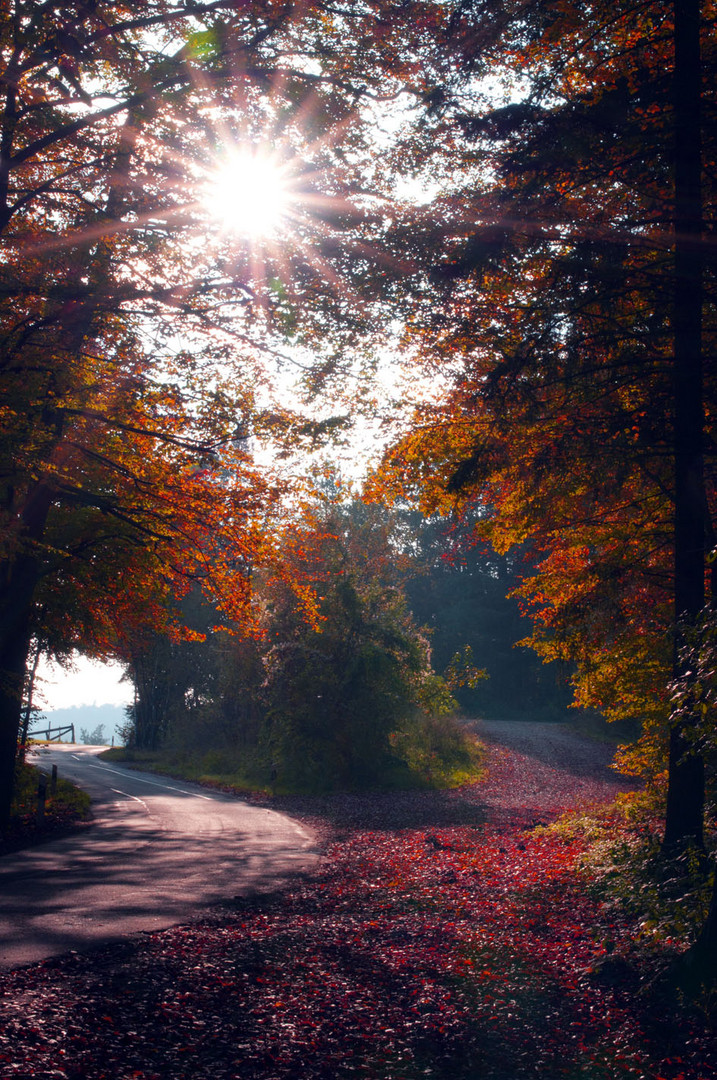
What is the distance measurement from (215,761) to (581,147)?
2986cm

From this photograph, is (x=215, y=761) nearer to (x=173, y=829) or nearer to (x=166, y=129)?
(x=173, y=829)

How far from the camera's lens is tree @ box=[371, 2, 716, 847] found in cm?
938

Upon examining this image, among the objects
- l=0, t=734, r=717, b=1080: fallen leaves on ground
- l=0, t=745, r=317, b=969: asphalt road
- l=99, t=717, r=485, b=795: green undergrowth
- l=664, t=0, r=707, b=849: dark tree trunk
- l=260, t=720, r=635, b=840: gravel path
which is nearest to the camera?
l=0, t=734, r=717, b=1080: fallen leaves on ground

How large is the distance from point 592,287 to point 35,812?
15.4 metres

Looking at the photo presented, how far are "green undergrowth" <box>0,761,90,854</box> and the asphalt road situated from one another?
0.51 meters

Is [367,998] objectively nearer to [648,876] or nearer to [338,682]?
[648,876]

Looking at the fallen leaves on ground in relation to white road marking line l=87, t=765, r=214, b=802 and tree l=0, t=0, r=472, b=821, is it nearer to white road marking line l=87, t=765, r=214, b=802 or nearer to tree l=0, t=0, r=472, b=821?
tree l=0, t=0, r=472, b=821

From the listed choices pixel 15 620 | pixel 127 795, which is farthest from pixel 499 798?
pixel 15 620

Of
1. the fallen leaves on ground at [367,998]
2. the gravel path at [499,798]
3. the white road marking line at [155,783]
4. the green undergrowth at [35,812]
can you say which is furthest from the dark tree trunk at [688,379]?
the white road marking line at [155,783]

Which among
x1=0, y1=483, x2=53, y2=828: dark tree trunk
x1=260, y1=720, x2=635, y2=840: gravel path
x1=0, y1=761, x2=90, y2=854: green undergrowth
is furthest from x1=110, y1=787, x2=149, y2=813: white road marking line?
x1=0, y1=483, x2=53, y2=828: dark tree trunk

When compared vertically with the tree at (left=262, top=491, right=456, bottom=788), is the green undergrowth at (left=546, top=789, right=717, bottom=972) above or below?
below

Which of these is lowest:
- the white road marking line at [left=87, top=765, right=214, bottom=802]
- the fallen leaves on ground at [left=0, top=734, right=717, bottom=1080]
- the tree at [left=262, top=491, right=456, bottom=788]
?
the white road marking line at [left=87, top=765, right=214, bottom=802]

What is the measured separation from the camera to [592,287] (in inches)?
380

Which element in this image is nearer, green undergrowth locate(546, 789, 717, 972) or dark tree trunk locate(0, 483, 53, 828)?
green undergrowth locate(546, 789, 717, 972)
